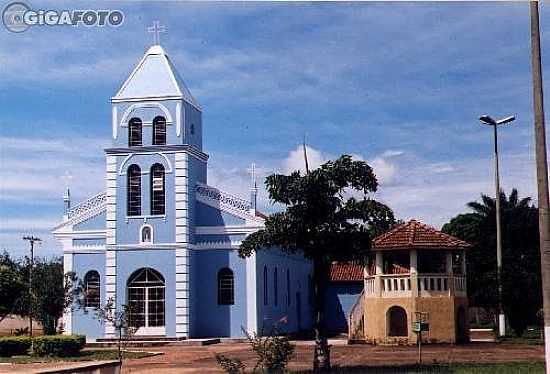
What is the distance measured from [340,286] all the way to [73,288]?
11664 mm

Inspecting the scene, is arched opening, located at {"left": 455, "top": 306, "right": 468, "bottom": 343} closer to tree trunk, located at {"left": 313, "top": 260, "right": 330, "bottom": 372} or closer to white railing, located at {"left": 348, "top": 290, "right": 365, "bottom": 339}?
white railing, located at {"left": 348, "top": 290, "right": 365, "bottom": 339}

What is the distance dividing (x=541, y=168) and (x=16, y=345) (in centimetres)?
1552

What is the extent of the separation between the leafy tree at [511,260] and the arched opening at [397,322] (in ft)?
9.58

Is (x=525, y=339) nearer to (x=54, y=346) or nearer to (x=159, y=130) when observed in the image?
(x=159, y=130)

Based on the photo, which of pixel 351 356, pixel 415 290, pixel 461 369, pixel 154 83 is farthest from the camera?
pixel 154 83

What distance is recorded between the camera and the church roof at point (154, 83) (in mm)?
28078

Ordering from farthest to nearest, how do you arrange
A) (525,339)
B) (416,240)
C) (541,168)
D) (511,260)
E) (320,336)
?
(511,260)
(525,339)
(416,240)
(320,336)
(541,168)

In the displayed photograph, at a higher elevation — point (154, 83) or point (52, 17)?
point (154, 83)

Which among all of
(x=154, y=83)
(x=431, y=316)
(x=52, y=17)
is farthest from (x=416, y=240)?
(x=52, y=17)

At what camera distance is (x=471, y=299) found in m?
30.8

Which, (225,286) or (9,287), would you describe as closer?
(9,287)

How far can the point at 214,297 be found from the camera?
30.1 meters

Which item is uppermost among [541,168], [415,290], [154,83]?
[154,83]

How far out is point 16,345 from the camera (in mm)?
24531
